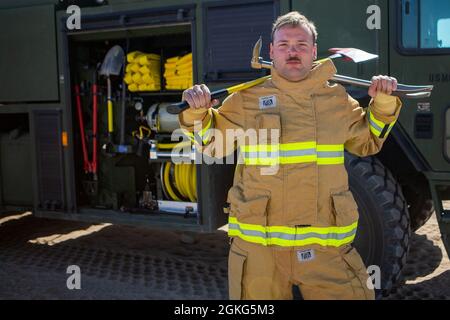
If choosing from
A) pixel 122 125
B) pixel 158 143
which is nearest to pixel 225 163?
pixel 158 143

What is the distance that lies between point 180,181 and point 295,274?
2.45 metres

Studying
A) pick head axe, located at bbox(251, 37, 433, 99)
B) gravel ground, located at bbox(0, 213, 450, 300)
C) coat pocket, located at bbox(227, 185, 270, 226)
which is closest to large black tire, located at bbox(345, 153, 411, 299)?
gravel ground, located at bbox(0, 213, 450, 300)

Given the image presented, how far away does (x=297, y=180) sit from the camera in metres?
2.27

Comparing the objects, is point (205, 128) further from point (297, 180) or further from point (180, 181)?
point (180, 181)

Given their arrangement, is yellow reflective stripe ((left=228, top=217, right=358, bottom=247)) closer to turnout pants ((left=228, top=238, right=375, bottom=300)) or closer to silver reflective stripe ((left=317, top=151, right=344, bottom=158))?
turnout pants ((left=228, top=238, right=375, bottom=300))

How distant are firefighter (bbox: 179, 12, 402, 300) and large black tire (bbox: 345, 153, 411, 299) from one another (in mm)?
1358

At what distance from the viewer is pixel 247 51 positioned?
4004mm

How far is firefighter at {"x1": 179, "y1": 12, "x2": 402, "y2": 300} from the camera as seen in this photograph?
2.27m

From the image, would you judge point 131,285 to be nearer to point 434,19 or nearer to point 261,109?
point 261,109

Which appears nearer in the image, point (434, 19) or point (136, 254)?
point (434, 19)

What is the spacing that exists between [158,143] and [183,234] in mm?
1374

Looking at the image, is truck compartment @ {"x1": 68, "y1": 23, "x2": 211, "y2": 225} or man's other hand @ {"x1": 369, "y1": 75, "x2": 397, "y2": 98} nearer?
man's other hand @ {"x1": 369, "y1": 75, "x2": 397, "y2": 98}

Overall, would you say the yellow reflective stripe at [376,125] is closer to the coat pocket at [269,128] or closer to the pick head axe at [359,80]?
the pick head axe at [359,80]

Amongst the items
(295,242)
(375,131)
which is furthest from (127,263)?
(375,131)
